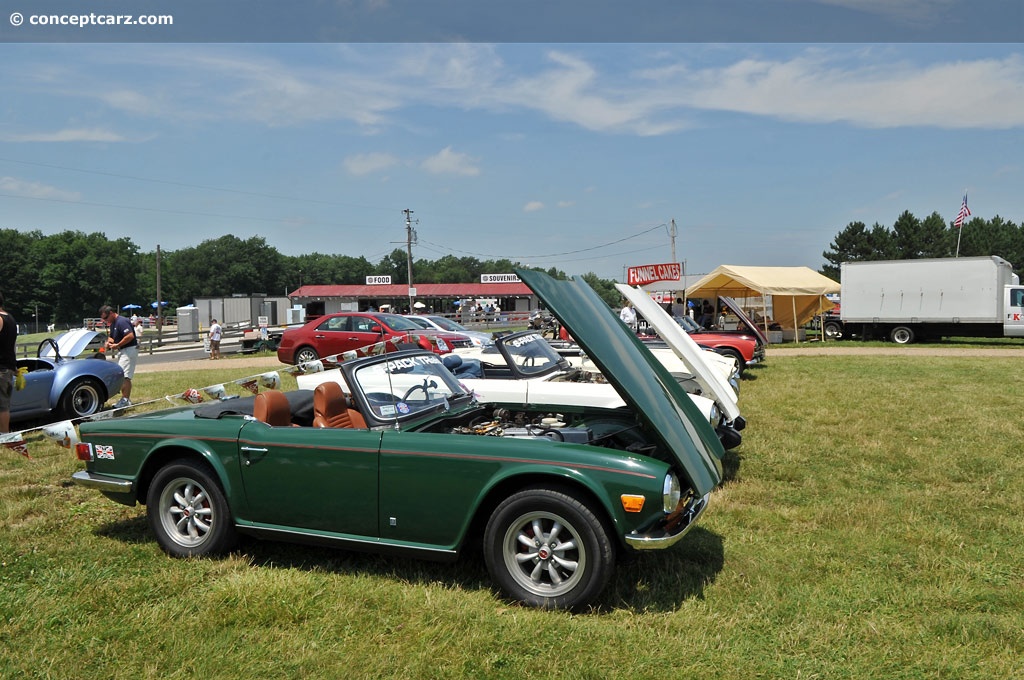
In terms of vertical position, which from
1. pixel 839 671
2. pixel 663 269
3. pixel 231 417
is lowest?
pixel 839 671

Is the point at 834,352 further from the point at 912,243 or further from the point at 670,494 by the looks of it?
the point at 912,243

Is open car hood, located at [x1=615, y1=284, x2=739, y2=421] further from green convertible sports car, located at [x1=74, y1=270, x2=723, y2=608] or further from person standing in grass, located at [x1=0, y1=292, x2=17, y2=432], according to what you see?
person standing in grass, located at [x1=0, y1=292, x2=17, y2=432]

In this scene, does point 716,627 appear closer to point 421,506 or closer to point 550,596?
point 550,596

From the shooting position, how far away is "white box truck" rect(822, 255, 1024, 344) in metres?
22.8

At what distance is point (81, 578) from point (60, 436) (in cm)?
118

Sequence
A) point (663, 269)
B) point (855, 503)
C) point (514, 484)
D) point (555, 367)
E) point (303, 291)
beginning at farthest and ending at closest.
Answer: point (303, 291)
point (663, 269)
point (555, 367)
point (855, 503)
point (514, 484)

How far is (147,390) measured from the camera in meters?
13.1

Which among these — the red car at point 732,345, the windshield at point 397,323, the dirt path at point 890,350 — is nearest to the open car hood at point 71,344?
the windshield at point 397,323

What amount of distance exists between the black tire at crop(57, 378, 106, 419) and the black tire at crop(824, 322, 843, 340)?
24970 millimetres

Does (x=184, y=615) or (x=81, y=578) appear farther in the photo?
(x=81, y=578)

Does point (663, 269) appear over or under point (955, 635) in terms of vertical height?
over

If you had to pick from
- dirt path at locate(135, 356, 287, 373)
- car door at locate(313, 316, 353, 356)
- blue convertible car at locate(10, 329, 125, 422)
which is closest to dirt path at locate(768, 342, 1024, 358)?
car door at locate(313, 316, 353, 356)

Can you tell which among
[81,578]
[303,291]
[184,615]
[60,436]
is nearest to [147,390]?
[60,436]

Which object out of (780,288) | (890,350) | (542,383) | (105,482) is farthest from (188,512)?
(780,288)
